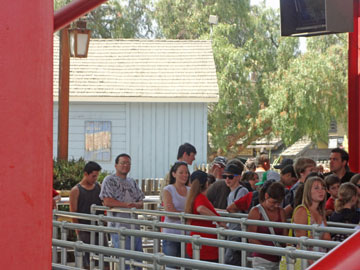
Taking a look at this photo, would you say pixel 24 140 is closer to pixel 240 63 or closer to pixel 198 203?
pixel 198 203

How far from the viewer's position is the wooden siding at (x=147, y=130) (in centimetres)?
2773

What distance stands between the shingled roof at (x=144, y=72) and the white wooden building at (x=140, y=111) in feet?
0.11

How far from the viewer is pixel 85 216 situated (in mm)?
7602

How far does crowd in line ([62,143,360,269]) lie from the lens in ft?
24.4

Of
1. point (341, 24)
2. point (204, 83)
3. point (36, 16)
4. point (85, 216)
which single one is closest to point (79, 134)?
point (204, 83)

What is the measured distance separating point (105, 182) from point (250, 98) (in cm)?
3561

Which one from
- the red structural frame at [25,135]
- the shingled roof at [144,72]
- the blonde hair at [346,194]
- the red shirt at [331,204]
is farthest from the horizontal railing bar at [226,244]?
the shingled roof at [144,72]

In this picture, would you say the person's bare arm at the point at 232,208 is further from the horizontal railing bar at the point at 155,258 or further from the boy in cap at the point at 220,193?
the horizontal railing bar at the point at 155,258

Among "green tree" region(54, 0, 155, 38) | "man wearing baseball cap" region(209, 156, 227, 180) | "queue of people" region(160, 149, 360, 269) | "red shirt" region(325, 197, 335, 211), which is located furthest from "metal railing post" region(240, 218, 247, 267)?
"green tree" region(54, 0, 155, 38)

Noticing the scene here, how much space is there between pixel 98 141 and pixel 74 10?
20.0 metres

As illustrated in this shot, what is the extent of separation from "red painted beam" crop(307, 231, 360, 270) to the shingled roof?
86.0 feet

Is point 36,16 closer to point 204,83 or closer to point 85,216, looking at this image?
point 85,216

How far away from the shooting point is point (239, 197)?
912 cm

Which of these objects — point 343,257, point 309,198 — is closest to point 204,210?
point 309,198
